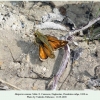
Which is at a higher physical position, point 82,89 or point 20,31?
point 20,31

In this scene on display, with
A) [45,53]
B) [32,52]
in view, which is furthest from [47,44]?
[32,52]

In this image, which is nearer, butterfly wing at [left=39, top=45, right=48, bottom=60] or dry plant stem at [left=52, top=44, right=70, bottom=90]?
dry plant stem at [left=52, top=44, right=70, bottom=90]

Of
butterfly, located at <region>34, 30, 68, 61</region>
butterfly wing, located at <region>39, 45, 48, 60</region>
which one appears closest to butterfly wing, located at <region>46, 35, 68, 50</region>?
butterfly, located at <region>34, 30, 68, 61</region>

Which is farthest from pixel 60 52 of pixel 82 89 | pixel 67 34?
pixel 82 89

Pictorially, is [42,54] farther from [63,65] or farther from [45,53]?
[63,65]

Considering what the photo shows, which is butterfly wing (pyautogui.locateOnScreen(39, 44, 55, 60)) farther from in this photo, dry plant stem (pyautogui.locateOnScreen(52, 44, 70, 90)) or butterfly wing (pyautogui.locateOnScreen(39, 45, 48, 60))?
dry plant stem (pyautogui.locateOnScreen(52, 44, 70, 90))

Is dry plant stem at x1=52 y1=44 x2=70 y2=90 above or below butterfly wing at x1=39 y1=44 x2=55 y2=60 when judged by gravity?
below

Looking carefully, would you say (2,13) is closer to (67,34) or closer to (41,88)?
(67,34)
